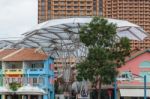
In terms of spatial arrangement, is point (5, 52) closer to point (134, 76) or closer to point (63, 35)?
point (63, 35)

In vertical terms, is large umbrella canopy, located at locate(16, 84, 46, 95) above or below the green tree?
below

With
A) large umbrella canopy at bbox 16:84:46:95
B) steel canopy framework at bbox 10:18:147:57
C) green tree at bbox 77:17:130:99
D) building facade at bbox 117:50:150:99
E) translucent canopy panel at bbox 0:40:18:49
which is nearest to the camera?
green tree at bbox 77:17:130:99

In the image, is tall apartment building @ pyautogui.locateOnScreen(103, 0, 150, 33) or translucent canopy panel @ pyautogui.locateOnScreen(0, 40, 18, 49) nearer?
translucent canopy panel @ pyautogui.locateOnScreen(0, 40, 18, 49)

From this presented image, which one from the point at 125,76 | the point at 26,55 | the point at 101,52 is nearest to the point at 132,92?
the point at 125,76

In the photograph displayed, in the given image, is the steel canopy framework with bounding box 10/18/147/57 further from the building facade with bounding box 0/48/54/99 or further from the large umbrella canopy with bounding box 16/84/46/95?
the large umbrella canopy with bounding box 16/84/46/95

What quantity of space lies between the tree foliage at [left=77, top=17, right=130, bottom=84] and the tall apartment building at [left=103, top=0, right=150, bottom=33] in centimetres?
10137

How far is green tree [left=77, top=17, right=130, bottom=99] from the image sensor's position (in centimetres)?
6106

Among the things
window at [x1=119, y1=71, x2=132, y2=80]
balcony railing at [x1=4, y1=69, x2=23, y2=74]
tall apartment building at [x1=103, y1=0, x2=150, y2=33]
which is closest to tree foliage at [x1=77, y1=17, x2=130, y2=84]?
window at [x1=119, y1=71, x2=132, y2=80]

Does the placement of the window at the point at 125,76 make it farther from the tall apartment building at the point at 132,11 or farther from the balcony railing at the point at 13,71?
the tall apartment building at the point at 132,11

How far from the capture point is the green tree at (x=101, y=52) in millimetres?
61062

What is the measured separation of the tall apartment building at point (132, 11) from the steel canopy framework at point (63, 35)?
75.9 meters

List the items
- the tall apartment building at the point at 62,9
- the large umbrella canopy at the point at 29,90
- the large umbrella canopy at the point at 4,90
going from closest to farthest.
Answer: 1. the large umbrella canopy at the point at 29,90
2. the large umbrella canopy at the point at 4,90
3. the tall apartment building at the point at 62,9

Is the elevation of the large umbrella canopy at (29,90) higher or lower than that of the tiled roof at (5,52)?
lower

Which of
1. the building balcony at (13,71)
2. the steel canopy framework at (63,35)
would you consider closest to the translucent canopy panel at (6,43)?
the steel canopy framework at (63,35)
